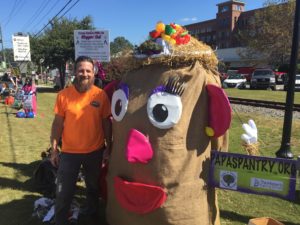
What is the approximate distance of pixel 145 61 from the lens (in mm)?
3602

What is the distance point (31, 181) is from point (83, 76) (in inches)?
116

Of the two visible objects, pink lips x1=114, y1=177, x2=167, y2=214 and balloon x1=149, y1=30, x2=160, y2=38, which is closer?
pink lips x1=114, y1=177, x2=167, y2=214

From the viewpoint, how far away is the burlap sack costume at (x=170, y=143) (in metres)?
3.36

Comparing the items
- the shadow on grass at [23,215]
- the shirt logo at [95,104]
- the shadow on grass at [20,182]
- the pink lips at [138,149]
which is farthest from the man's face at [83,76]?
the shadow on grass at [20,182]

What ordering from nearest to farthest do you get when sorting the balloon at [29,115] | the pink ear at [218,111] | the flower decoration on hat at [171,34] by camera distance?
the pink ear at [218,111] < the flower decoration on hat at [171,34] < the balloon at [29,115]

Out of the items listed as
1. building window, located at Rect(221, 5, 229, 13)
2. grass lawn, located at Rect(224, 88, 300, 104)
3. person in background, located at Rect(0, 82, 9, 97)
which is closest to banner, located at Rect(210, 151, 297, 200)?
grass lawn, located at Rect(224, 88, 300, 104)

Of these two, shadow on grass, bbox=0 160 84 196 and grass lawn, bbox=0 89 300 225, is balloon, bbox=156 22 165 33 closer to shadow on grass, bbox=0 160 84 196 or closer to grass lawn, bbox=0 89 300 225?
grass lawn, bbox=0 89 300 225

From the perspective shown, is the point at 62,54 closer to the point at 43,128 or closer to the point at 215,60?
the point at 43,128

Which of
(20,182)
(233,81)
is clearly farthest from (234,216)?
(233,81)

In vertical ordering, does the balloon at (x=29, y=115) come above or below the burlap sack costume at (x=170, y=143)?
below

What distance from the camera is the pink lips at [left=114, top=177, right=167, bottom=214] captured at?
3342 millimetres

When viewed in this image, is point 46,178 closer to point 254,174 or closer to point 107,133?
point 107,133

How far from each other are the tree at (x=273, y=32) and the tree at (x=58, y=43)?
2122cm

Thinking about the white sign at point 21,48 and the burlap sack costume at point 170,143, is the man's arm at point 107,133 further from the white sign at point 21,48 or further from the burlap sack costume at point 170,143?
the white sign at point 21,48
